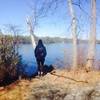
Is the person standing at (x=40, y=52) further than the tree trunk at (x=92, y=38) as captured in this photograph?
No

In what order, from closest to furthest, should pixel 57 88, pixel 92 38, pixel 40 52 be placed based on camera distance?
pixel 57 88, pixel 40 52, pixel 92 38

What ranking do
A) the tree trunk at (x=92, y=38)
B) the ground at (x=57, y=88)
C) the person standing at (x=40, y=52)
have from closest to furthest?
the ground at (x=57, y=88) → the person standing at (x=40, y=52) → the tree trunk at (x=92, y=38)

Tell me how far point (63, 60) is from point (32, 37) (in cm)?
497

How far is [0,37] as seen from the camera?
15906 mm

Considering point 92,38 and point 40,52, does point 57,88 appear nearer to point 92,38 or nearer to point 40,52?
point 40,52

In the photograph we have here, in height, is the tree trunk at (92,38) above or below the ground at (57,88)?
above

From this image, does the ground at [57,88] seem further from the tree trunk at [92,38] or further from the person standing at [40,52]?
the tree trunk at [92,38]

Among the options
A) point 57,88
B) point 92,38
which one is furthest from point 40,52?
point 92,38

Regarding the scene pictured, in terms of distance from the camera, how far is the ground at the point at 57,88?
1255cm

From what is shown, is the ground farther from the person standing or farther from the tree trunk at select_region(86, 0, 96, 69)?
the tree trunk at select_region(86, 0, 96, 69)

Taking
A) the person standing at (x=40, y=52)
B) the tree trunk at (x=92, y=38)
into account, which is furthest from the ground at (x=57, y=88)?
the tree trunk at (x=92, y=38)

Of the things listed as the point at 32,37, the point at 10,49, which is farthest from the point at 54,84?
the point at 32,37

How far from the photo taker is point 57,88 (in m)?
13.8

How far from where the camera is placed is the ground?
41.2 feet
